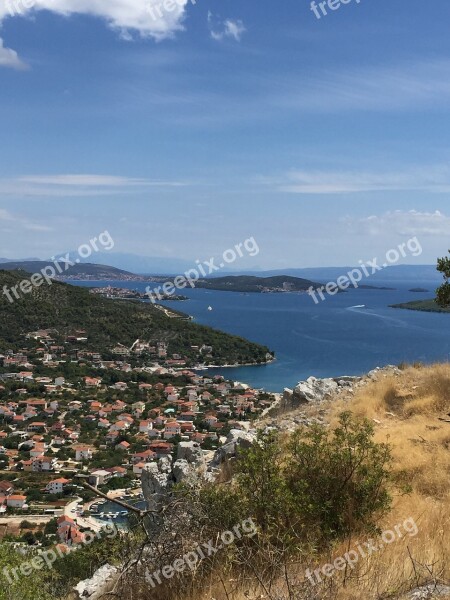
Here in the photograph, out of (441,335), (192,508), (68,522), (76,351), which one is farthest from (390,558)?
(441,335)

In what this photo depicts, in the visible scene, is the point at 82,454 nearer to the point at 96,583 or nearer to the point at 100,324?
the point at 96,583

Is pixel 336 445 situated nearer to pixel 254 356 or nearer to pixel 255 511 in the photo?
pixel 255 511

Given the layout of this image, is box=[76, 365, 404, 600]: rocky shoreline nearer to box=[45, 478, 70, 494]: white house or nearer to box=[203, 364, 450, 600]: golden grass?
box=[203, 364, 450, 600]: golden grass

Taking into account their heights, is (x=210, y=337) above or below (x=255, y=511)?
below

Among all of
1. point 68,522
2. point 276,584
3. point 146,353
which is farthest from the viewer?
point 146,353

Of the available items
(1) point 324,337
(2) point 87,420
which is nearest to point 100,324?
(2) point 87,420

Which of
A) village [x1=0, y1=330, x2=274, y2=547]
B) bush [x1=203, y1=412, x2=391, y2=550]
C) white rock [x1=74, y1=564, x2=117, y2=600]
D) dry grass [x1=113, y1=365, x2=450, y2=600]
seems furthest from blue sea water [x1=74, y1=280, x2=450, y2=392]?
bush [x1=203, y1=412, x2=391, y2=550]

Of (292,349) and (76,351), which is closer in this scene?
(76,351)
